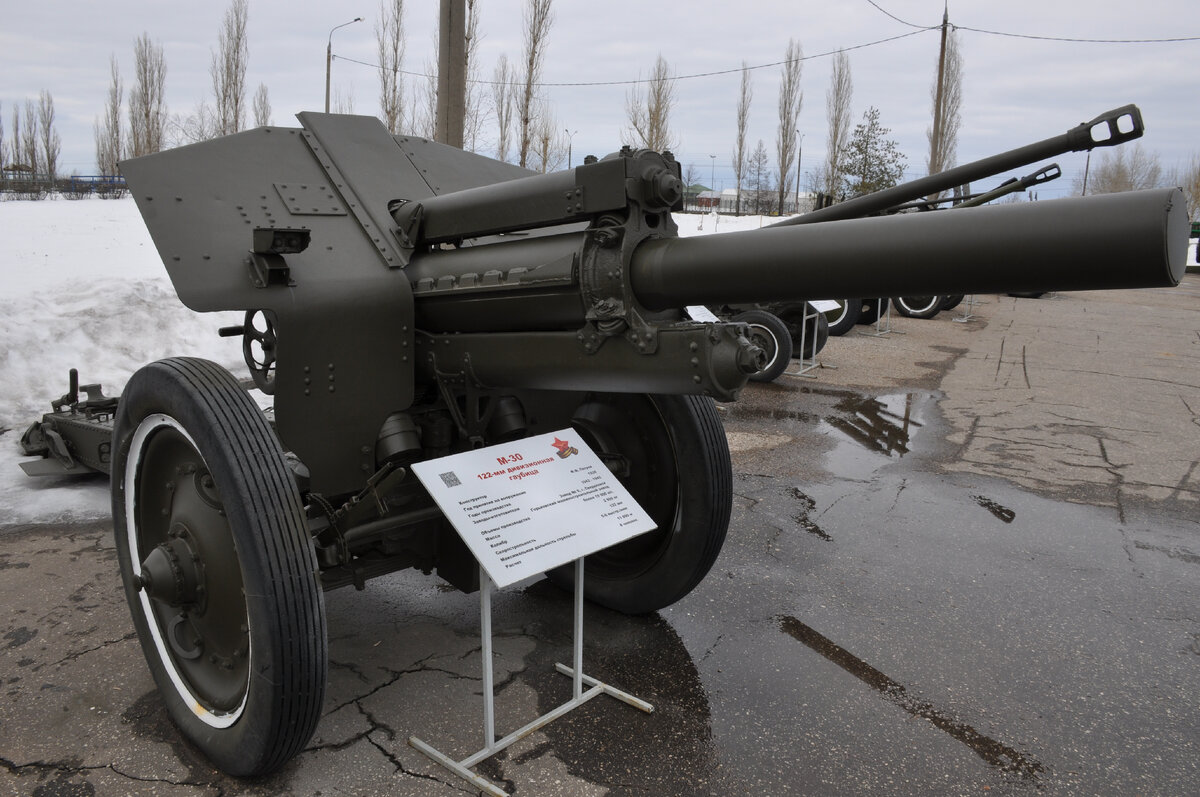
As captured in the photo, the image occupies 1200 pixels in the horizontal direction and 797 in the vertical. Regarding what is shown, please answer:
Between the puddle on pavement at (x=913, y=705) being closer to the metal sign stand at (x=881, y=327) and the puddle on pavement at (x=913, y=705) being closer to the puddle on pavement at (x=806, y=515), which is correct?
the puddle on pavement at (x=806, y=515)

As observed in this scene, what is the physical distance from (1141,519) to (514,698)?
156 inches

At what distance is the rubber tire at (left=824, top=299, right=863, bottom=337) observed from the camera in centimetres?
1197

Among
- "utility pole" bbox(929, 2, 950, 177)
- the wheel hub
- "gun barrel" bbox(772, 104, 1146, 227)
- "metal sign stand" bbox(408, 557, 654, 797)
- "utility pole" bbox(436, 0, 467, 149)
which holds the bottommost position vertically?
"metal sign stand" bbox(408, 557, 654, 797)

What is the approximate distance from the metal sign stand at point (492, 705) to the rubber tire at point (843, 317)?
9.54 metres

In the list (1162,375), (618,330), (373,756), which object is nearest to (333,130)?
(618,330)

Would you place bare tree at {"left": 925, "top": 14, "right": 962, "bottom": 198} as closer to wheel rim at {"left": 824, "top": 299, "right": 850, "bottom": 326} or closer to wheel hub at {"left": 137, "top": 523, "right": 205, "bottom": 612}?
wheel rim at {"left": 824, "top": 299, "right": 850, "bottom": 326}

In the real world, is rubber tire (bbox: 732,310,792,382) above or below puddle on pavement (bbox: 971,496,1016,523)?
above

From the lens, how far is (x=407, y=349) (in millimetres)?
3113

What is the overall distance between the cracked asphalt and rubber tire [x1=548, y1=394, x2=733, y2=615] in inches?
6.5

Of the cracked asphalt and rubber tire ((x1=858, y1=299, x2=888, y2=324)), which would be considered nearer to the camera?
the cracked asphalt

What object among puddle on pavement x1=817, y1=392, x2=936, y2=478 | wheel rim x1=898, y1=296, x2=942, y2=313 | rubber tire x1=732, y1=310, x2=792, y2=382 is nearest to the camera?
puddle on pavement x1=817, y1=392, x2=936, y2=478

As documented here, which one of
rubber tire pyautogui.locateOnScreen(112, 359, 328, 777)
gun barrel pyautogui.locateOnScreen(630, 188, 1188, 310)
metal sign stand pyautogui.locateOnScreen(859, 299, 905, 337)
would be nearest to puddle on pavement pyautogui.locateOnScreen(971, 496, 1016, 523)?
gun barrel pyautogui.locateOnScreen(630, 188, 1188, 310)

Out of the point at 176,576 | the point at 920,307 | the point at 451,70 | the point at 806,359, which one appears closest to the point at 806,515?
the point at 176,576

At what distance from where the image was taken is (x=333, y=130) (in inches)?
139
